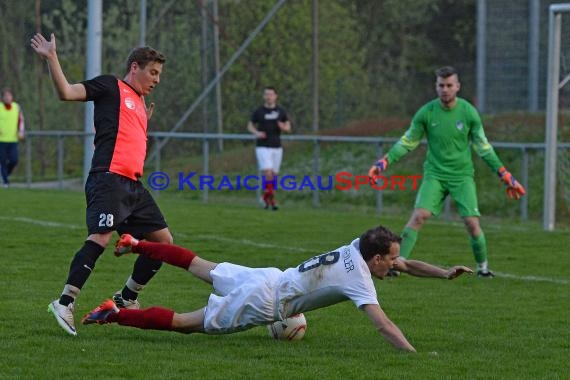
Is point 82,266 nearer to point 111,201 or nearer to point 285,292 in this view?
point 111,201

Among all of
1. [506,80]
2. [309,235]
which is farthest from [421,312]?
[506,80]

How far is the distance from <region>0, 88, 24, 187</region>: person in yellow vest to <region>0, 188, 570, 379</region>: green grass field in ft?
30.3

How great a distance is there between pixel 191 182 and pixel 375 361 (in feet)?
58.1

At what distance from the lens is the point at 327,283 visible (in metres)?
7.83

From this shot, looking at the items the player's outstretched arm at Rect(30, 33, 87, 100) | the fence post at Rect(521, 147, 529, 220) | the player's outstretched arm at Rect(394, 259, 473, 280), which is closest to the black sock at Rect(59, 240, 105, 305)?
the player's outstretched arm at Rect(30, 33, 87, 100)

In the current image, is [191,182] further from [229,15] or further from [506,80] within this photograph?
[229,15]

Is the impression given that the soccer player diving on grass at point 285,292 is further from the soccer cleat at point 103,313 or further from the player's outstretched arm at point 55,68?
the player's outstretched arm at point 55,68

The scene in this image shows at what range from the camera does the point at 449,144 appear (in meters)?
12.2

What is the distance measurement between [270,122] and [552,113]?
6.13 meters

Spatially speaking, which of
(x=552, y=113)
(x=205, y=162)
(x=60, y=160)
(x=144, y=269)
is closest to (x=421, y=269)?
(x=144, y=269)

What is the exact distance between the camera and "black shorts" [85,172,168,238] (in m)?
8.39

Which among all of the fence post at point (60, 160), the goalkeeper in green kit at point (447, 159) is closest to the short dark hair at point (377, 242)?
the goalkeeper in green kit at point (447, 159)

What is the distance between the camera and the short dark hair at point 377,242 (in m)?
7.79

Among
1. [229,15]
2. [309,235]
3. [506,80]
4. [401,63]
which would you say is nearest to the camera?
[309,235]
